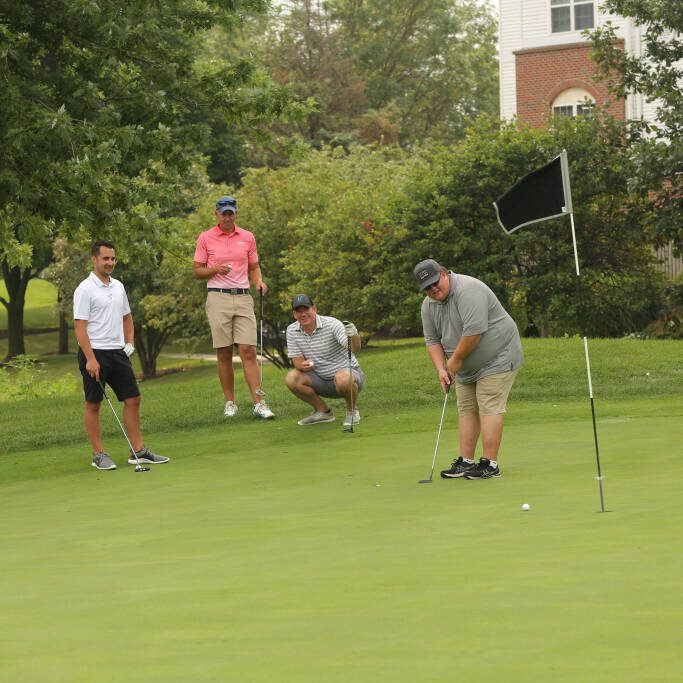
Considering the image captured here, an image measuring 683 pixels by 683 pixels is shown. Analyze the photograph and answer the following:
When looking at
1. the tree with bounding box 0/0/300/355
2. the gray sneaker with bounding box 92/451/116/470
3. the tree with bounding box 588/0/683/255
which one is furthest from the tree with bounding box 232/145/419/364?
the gray sneaker with bounding box 92/451/116/470

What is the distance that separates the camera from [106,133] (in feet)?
41.7

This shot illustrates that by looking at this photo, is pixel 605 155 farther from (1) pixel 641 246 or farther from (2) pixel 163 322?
(2) pixel 163 322

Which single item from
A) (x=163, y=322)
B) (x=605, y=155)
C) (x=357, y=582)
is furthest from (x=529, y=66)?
(x=357, y=582)

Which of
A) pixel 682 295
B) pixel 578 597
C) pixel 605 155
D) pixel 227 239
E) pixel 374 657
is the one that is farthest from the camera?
pixel 605 155

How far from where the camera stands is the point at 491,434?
7.94m

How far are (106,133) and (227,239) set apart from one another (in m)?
1.99

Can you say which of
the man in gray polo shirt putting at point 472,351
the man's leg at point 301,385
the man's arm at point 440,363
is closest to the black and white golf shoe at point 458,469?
the man in gray polo shirt putting at point 472,351

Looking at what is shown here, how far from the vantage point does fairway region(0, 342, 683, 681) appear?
3.35 meters

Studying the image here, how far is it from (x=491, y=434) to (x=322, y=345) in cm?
412

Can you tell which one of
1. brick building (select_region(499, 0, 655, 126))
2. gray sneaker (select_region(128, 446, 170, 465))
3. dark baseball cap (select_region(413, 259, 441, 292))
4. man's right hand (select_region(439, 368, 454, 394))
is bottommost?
gray sneaker (select_region(128, 446, 170, 465))

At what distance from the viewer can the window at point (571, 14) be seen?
3381cm

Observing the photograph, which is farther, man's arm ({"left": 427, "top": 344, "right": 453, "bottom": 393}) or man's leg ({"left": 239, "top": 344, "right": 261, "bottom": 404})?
man's leg ({"left": 239, "top": 344, "right": 261, "bottom": 404})

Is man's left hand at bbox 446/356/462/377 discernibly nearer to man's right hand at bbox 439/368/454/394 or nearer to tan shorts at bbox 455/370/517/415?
man's right hand at bbox 439/368/454/394

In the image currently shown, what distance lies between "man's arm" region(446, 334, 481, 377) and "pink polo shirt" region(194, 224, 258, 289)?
5112 mm
